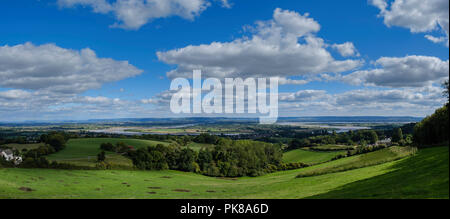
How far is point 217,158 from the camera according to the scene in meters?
116

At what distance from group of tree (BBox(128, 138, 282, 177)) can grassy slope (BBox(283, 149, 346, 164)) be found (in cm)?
885

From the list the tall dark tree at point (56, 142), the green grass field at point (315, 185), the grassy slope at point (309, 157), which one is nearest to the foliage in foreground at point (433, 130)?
the green grass field at point (315, 185)

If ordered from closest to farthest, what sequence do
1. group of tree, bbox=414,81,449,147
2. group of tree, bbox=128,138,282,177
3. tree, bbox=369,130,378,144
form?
group of tree, bbox=414,81,449,147 → group of tree, bbox=128,138,282,177 → tree, bbox=369,130,378,144

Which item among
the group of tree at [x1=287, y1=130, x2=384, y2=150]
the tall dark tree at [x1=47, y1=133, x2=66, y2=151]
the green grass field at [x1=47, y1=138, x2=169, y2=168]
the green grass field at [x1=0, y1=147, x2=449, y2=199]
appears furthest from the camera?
the group of tree at [x1=287, y1=130, x2=384, y2=150]

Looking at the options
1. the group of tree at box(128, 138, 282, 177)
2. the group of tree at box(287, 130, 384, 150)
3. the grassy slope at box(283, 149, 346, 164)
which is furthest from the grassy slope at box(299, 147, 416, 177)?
the group of tree at box(287, 130, 384, 150)

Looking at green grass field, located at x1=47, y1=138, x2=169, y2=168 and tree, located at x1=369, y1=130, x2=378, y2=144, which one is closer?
green grass field, located at x1=47, y1=138, x2=169, y2=168

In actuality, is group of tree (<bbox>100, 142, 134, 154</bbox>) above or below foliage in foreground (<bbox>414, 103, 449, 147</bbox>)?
below

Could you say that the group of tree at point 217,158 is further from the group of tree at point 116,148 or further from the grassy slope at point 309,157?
the group of tree at point 116,148

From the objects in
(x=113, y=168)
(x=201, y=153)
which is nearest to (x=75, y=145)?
(x=113, y=168)

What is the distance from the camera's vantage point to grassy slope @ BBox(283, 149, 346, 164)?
123m

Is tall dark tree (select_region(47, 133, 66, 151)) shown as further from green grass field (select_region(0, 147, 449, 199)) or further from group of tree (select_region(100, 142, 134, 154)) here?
green grass field (select_region(0, 147, 449, 199))
